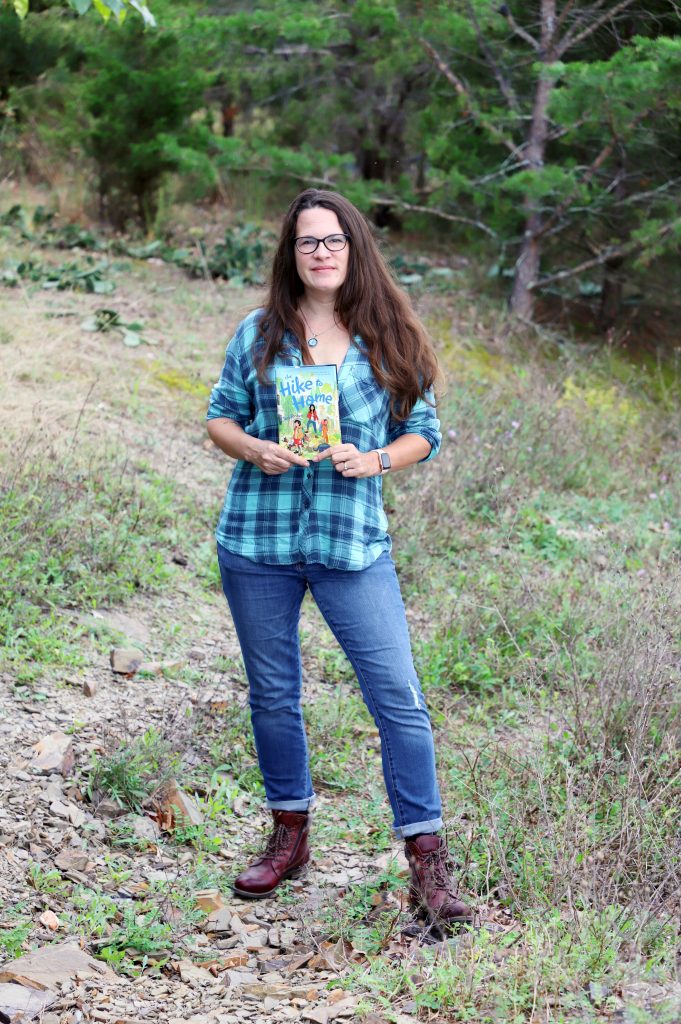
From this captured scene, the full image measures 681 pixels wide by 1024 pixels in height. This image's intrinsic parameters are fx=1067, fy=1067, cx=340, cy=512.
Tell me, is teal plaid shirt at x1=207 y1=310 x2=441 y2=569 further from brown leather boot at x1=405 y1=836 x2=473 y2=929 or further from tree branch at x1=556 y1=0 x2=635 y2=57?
tree branch at x1=556 y1=0 x2=635 y2=57

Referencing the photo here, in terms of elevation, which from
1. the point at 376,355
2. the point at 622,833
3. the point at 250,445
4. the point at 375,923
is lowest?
the point at 375,923

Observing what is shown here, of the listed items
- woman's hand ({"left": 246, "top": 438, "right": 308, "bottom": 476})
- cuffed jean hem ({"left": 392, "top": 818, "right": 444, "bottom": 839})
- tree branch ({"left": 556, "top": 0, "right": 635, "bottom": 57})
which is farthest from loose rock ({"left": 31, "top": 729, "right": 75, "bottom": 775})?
tree branch ({"left": 556, "top": 0, "right": 635, "bottom": 57})

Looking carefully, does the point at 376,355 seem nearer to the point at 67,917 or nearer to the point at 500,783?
the point at 500,783

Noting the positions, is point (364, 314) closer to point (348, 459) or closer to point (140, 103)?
point (348, 459)

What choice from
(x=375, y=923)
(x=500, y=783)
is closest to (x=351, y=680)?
(x=500, y=783)

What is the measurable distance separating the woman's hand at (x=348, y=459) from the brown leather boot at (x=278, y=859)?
1.14m

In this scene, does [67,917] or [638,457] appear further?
[638,457]

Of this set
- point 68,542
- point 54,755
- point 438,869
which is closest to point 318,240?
point 438,869

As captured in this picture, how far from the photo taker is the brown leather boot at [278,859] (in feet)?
10.7

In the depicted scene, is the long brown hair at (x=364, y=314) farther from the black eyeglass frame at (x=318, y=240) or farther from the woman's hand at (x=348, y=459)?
the woman's hand at (x=348, y=459)

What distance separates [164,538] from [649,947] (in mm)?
3270

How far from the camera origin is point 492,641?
475cm

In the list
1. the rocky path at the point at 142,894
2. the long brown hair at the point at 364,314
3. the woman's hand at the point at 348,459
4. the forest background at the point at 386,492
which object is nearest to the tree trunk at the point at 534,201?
the forest background at the point at 386,492

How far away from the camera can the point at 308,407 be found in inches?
112
